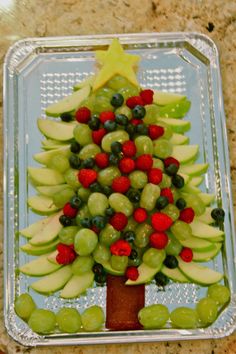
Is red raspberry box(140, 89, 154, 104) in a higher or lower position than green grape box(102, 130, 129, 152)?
higher

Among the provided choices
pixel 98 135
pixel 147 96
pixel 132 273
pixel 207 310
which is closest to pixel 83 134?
pixel 98 135

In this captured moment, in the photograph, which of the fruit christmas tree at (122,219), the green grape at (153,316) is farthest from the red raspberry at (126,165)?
the green grape at (153,316)

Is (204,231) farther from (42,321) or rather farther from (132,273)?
(42,321)

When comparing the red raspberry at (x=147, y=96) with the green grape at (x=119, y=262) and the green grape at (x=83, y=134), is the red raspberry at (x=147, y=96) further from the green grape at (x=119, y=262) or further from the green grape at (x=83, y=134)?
the green grape at (x=119, y=262)

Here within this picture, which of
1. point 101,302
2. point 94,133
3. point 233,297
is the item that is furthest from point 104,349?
point 94,133

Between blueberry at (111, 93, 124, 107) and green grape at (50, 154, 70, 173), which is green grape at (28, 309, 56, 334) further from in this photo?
blueberry at (111, 93, 124, 107)

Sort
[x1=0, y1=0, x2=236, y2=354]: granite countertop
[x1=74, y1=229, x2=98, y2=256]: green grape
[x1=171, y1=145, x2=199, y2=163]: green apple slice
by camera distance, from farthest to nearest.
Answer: [x1=0, y1=0, x2=236, y2=354]: granite countertop, [x1=171, y1=145, x2=199, y2=163]: green apple slice, [x1=74, y1=229, x2=98, y2=256]: green grape

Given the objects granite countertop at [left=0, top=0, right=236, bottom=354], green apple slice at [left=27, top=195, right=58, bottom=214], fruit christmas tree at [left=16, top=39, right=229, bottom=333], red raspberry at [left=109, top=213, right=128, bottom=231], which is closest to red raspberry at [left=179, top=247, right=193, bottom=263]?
fruit christmas tree at [left=16, top=39, right=229, bottom=333]
